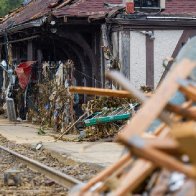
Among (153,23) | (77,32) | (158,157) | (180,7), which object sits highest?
(158,157)

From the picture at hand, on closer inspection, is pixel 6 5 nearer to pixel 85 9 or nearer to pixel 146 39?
pixel 85 9

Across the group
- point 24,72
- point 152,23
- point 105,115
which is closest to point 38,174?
point 105,115

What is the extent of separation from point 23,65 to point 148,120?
2115 centimetres

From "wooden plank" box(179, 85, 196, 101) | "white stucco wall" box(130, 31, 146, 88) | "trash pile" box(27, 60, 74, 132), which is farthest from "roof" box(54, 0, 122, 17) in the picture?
"wooden plank" box(179, 85, 196, 101)

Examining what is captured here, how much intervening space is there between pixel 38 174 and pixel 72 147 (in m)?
4.14

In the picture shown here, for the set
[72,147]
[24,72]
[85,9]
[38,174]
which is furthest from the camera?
[24,72]

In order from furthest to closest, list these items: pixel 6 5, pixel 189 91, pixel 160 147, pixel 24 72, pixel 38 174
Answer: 1. pixel 6 5
2. pixel 24 72
3. pixel 38 174
4. pixel 189 91
5. pixel 160 147

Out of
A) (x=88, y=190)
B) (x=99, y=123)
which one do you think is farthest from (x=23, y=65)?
(x=88, y=190)

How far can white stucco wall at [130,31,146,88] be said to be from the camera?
20.3m

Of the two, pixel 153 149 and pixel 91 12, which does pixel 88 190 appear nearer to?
pixel 153 149

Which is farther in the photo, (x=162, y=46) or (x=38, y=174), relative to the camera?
(x=162, y=46)

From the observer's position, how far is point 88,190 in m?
5.43

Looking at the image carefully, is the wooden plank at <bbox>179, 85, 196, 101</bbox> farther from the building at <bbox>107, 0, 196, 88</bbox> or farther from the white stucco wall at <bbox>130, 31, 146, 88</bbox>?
the white stucco wall at <bbox>130, 31, 146, 88</bbox>

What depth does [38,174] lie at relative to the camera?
12414 millimetres
